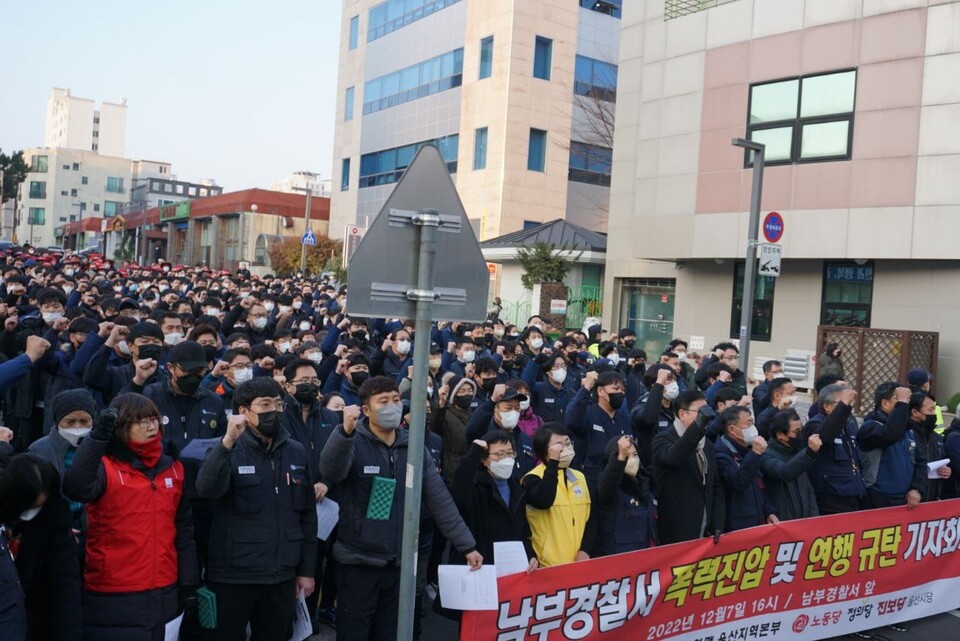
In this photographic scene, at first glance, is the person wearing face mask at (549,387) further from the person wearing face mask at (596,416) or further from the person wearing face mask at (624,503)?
the person wearing face mask at (624,503)

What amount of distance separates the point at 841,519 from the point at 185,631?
463 cm

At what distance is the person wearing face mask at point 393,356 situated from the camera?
384 inches

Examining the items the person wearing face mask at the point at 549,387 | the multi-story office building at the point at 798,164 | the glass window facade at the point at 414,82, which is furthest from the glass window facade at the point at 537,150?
the person wearing face mask at the point at 549,387

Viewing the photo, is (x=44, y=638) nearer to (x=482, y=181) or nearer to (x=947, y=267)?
(x=947, y=267)

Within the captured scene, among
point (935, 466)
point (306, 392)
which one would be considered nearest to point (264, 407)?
point (306, 392)

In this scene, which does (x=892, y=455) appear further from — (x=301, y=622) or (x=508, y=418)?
(x=301, y=622)

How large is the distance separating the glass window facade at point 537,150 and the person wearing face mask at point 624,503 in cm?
3141

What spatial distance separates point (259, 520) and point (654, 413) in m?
3.56

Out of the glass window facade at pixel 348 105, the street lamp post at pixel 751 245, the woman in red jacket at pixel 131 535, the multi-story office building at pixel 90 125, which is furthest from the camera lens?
the multi-story office building at pixel 90 125

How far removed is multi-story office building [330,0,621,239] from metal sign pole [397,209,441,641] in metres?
31.9

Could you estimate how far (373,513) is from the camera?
4.89m

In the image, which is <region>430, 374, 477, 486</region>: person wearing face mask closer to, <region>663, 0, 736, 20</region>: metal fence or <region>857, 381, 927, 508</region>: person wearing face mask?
<region>857, 381, 927, 508</region>: person wearing face mask

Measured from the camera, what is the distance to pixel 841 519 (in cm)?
646

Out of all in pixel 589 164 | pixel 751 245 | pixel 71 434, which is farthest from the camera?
Answer: pixel 589 164
